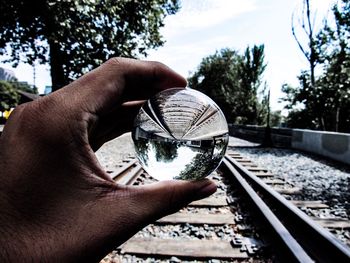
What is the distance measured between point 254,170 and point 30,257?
713 centimetres

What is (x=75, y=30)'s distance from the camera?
11836 mm

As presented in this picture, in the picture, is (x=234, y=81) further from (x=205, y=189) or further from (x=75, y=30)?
(x=205, y=189)

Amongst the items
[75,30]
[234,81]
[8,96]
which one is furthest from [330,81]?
[8,96]

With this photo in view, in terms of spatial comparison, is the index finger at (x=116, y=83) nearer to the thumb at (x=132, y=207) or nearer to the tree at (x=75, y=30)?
the thumb at (x=132, y=207)

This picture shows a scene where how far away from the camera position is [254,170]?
24.8 ft

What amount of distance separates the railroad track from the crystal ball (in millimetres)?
1667

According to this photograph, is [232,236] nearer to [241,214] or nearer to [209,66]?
[241,214]

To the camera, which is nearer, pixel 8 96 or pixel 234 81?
pixel 234 81

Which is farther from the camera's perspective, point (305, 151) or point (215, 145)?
point (305, 151)

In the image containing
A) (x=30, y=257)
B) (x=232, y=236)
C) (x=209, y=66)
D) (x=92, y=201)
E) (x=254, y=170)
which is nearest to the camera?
(x=30, y=257)

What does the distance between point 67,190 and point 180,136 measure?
1.88ft

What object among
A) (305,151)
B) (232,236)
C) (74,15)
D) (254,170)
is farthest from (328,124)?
(232,236)

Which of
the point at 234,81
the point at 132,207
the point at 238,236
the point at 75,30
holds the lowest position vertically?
the point at 238,236

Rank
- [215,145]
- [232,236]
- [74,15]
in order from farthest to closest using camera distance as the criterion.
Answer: [74,15], [232,236], [215,145]
